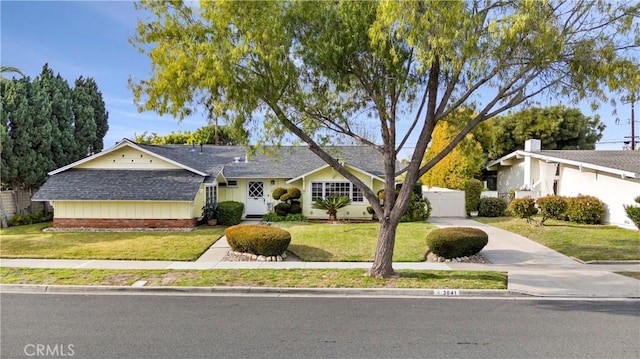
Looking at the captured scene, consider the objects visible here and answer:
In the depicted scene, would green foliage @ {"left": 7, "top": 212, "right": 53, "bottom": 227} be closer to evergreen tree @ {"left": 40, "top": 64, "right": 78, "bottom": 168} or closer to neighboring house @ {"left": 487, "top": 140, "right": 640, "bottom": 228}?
evergreen tree @ {"left": 40, "top": 64, "right": 78, "bottom": 168}

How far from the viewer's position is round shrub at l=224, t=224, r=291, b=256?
11992 millimetres

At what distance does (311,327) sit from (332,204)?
47.0 ft

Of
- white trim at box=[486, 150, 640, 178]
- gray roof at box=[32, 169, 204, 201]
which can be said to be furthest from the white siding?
gray roof at box=[32, 169, 204, 201]

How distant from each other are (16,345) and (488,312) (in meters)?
7.51

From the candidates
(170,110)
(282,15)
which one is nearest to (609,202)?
(282,15)

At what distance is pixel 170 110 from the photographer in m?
8.55

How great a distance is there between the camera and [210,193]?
70.1 feet

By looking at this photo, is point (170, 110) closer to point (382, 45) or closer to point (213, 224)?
point (382, 45)

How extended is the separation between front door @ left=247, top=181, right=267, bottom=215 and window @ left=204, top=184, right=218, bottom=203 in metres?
1.89

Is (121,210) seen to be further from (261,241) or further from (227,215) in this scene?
(261,241)

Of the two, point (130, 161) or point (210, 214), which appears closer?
point (210, 214)

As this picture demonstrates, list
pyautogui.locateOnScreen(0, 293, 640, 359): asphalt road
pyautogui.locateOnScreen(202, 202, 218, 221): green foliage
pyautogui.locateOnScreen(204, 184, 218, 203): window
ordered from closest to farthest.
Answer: pyautogui.locateOnScreen(0, 293, 640, 359): asphalt road, pyautogui.locateOnScreen(202, 202, 218, 221): green foliage, pyautogui.locateOnScreen(204, 184, 218, 203): window

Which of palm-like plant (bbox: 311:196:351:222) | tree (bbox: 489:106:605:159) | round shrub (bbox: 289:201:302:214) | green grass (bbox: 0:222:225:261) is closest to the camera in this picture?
green grass (bbox: 0:222:225:261)

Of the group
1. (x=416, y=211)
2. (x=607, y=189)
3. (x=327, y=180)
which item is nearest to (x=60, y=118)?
(x=327, y=180)
